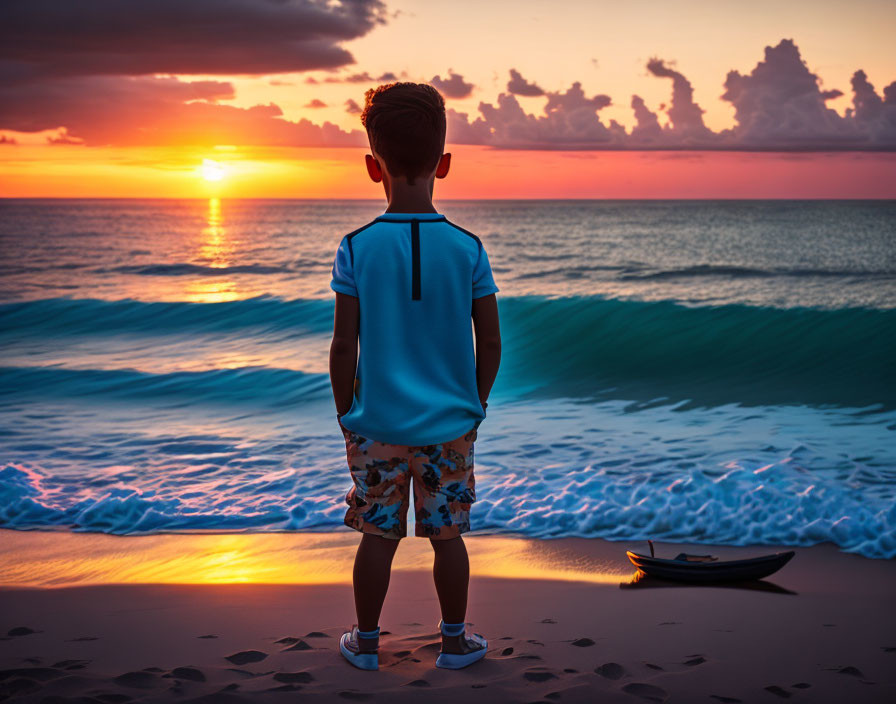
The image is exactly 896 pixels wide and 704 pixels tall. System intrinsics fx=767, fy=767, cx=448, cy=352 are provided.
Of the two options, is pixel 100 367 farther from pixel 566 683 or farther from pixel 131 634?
pixel 566 683

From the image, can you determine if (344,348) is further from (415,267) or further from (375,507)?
(375,507)

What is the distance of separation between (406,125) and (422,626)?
193 centimetres

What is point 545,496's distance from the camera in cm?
493

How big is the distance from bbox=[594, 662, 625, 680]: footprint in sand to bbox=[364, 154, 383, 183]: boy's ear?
5.80 ft

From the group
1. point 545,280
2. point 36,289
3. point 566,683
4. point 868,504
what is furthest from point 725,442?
point 36,289

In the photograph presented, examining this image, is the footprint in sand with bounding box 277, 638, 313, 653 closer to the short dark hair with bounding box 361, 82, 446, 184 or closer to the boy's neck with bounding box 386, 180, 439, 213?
the boy's neck with bounding box 386, 180, 439, 213

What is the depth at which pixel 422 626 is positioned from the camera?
306cm

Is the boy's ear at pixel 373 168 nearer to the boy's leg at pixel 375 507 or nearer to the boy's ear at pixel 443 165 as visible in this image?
the boy's ear at pixel 443 165

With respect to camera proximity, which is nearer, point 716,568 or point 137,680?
point 137,680

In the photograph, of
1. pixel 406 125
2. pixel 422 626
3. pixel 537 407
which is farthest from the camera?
pixel 537 407

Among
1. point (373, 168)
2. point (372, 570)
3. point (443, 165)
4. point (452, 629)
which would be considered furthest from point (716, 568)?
point (373, 168)

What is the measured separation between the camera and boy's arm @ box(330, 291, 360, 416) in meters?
2.33

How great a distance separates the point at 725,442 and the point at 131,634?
4.89 m

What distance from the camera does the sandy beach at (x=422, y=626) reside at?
2.41m
